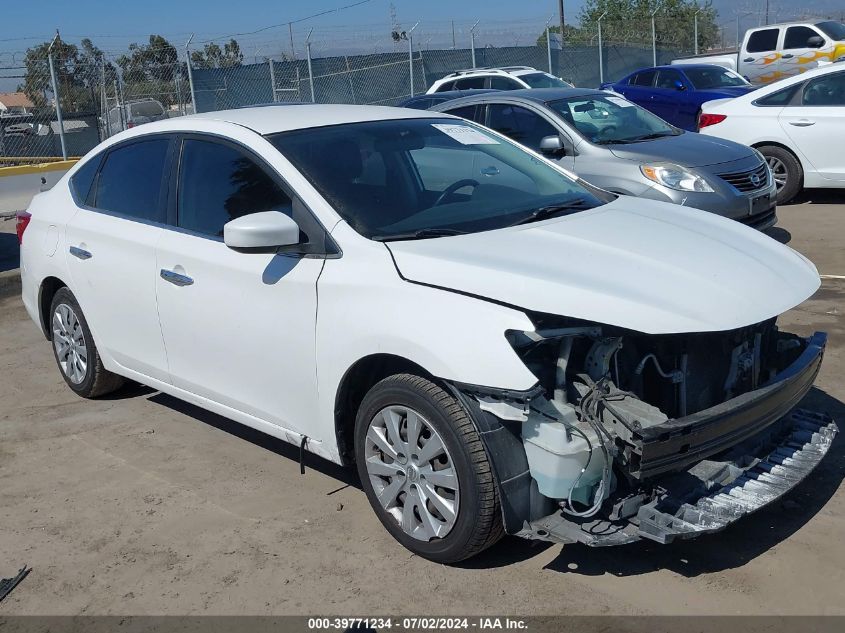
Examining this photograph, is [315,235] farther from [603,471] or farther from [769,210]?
[769,210]

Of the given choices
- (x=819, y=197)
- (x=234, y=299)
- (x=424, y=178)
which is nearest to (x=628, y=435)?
(x=424, y=178)

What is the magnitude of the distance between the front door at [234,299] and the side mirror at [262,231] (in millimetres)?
157

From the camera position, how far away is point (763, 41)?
71.9ft

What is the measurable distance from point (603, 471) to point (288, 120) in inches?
94.4

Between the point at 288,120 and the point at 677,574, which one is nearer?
the point at 677,574

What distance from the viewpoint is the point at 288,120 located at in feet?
15.3

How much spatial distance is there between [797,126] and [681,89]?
23.1 ft

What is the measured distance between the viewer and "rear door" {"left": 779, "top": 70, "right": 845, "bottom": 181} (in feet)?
33.1

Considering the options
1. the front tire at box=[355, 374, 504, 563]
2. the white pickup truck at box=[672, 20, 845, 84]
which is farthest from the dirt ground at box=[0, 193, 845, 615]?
the white pickup truck at box=[672, 20, 845, 84]

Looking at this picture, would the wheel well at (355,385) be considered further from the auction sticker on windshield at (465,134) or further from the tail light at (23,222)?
the tail light at (23,222)

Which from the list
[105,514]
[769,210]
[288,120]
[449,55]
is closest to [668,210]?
[288,120]

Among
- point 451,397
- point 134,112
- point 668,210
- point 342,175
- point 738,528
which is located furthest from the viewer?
point 134,112

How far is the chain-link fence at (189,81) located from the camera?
17.5m

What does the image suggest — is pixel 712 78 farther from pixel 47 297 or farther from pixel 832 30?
pixel 47 297
